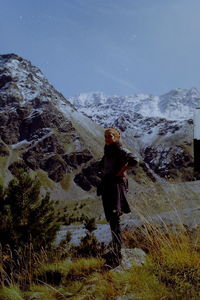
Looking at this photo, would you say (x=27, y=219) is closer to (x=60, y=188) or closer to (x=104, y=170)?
(x=104, y=170)

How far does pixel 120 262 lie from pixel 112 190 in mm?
1371

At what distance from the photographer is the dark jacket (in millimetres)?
6300

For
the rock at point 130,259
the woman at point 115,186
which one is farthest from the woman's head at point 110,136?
the rock at point 130,259

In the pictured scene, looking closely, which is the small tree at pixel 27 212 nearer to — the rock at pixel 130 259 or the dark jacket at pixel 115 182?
the rock at pixel 130 259

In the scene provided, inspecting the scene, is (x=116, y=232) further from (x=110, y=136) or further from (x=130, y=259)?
(x=110, y=136)

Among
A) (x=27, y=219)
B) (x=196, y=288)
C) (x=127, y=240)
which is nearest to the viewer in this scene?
(x=196, y=288)

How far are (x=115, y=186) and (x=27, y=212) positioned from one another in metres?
3.88

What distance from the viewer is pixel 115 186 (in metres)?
6.37

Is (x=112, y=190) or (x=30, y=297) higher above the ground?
(x=112, y=190)

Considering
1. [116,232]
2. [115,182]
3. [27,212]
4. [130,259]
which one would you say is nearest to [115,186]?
[115,182]

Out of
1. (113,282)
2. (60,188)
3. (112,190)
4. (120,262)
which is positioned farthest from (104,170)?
(60,188)

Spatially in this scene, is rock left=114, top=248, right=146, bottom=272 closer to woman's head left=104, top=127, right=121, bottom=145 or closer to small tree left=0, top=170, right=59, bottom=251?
woman's head left=104, top=127, right=121, bottom=145

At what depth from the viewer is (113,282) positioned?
5.18 m

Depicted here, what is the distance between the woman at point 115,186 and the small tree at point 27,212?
3.19m
